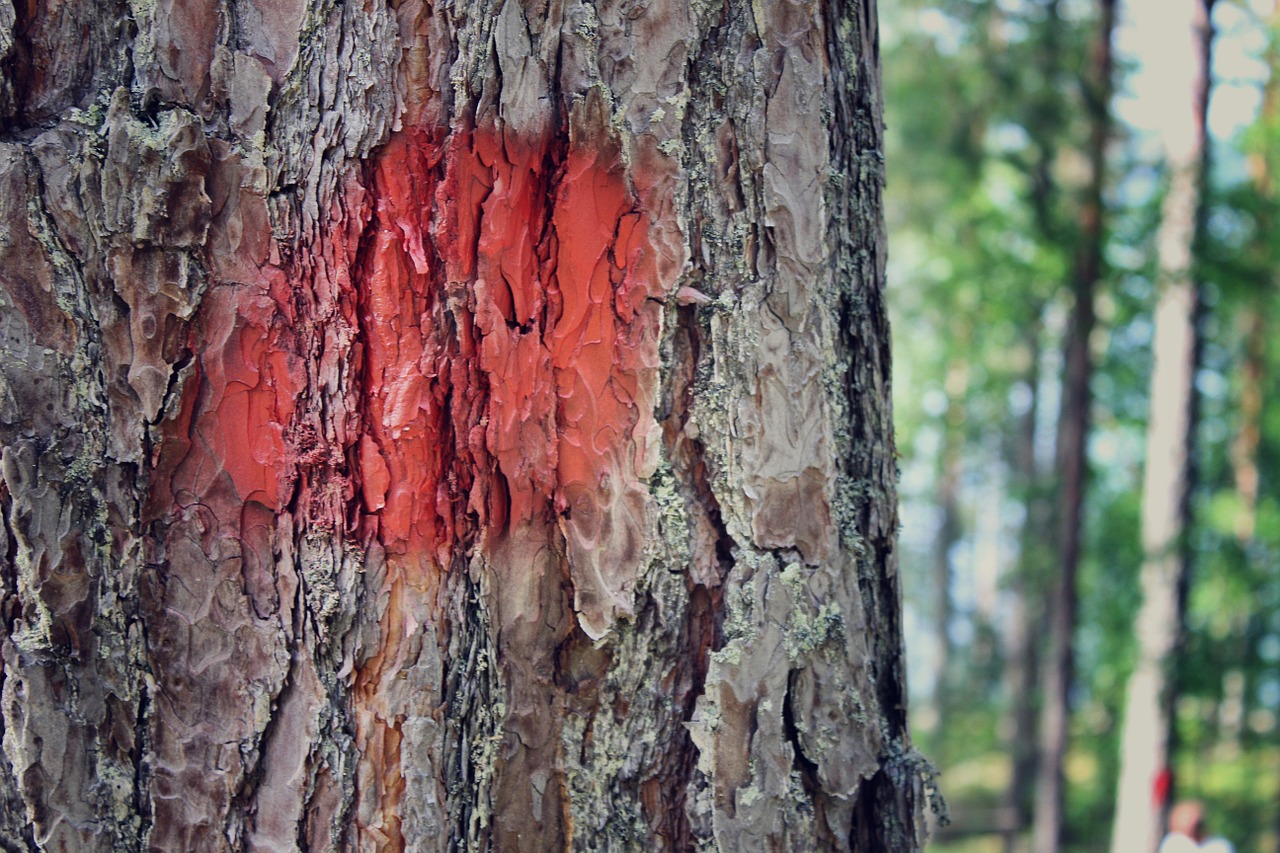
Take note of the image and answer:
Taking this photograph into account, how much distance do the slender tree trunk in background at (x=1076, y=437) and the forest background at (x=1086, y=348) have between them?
2 cm

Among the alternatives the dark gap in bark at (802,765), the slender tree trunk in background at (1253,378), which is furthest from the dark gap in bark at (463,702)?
the slender tree trunk in background at (1253,378)

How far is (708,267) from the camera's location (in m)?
0.96

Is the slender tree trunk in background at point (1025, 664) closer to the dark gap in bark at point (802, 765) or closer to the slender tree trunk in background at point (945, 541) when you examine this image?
the slender tree trunk in background at point (945, 541)

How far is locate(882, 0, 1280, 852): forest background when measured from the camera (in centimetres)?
649

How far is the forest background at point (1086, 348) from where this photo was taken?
21.3 ft

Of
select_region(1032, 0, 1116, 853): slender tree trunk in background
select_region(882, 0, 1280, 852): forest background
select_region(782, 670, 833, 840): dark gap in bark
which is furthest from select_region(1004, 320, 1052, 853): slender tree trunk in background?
select_region(782, 670, 833, 840): dark gap in bark

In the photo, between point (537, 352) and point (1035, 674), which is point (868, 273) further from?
point (1035, 674)

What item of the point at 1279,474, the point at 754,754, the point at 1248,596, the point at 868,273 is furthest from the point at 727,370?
the point at 1279,474

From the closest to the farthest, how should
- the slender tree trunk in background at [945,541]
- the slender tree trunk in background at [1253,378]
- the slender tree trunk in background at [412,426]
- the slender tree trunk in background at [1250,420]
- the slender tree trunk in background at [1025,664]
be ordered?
the slender tree trunk in background at [412,426], the slender tree trunk in background at [1253,378], the slender tree trunk in background at [1250,420], the slender tree trunk in background at [1025,664], the slender tree trunk in background at [945,541]

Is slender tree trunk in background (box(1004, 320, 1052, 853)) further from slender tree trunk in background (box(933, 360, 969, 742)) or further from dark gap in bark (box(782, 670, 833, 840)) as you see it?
dark gap in bark (box(782, 670, 833, 840))

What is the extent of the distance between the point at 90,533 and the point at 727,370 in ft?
2.13

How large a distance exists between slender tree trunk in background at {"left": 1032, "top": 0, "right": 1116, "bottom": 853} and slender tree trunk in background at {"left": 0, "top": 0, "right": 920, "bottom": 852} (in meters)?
6.55

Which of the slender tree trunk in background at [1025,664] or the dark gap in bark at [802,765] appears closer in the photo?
the dark gap in bark at [802,765]

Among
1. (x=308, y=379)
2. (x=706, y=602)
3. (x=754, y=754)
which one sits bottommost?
(x=754, y=754)
